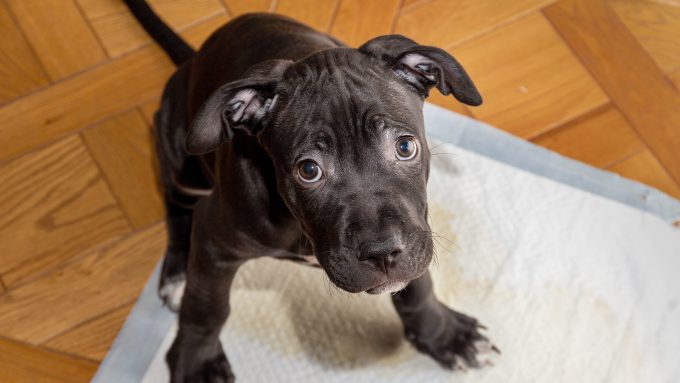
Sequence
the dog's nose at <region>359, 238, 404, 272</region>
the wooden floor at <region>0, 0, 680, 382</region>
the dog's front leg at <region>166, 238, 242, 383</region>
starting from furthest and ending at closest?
the wooden floor at <region>0, 0, 680, 382</region>, the dog's front leg at <region>166, 238, 242, 383</region>, the dog's nose at <region>359, 238, 404, 272</region>

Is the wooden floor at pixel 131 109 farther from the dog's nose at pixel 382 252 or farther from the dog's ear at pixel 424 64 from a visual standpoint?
the dog's nose at pixel 382 252

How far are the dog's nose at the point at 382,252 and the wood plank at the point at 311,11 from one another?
71.3 inches

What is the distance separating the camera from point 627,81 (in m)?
3.49

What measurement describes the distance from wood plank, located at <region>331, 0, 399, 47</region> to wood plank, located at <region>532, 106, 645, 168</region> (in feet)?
2.64

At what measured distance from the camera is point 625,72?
3.50 m

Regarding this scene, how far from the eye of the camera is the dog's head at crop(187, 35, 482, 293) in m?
2.01

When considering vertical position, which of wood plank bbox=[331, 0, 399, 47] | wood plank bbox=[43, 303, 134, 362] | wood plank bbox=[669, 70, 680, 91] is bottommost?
wood plank bbox=[43, 303, 134, 362]

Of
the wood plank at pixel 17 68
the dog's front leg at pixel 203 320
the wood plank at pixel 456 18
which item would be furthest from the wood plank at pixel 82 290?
the wood plank at pixel 456 18

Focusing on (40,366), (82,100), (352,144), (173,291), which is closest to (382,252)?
(352,144)

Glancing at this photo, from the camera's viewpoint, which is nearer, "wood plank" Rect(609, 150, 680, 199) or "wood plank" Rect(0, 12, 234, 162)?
"wood plank" Rect(609, 150, 680, 199)

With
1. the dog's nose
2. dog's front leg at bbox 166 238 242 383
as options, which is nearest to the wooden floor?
dog's front leg at bbox 166 238 242 383

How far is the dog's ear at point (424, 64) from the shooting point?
7.04ft

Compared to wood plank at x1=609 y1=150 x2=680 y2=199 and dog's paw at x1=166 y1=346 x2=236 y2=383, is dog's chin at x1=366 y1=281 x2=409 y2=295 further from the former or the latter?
wood plank at x1=609 y1=150 x2=680 y2=199

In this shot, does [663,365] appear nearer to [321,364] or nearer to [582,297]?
[582,297]
